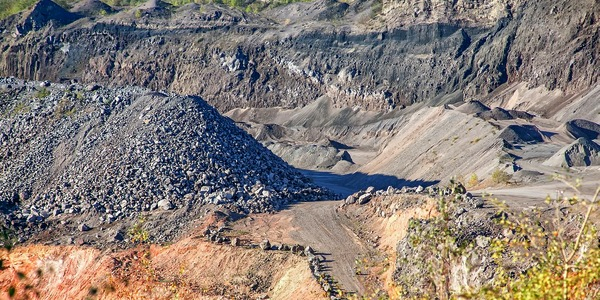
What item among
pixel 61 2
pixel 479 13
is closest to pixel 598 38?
pixel 479 13

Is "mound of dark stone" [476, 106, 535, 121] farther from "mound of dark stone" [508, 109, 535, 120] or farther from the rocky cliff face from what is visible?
the rocky cliff face

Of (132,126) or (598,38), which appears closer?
(132,126)

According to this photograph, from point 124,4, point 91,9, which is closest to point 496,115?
A: point 91,9

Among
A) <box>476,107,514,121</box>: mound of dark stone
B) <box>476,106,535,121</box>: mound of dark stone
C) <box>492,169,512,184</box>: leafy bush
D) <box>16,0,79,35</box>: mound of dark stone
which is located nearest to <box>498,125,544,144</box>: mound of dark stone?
<box>476,106,535,121</box>: mound of dark stone

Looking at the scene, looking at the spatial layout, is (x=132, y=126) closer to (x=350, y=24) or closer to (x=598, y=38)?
(x=598, y=38)

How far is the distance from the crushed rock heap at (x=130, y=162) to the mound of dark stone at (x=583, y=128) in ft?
96.7

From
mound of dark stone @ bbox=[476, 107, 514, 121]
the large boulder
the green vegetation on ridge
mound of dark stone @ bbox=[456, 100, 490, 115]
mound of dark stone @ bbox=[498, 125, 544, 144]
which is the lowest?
the green vegetation on ridge

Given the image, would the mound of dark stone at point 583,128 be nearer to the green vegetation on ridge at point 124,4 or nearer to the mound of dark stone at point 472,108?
the mound of dark stone at point 472,108

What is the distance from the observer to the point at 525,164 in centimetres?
5212

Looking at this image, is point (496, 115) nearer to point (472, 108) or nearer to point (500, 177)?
point (472, 108)

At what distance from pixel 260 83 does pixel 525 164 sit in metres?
66.0

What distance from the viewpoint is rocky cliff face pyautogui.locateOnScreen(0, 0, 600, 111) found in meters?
93.3

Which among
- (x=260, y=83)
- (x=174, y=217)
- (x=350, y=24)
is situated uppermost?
(x=174, y=217)

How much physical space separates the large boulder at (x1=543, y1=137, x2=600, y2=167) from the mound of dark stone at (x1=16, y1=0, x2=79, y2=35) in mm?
93757
